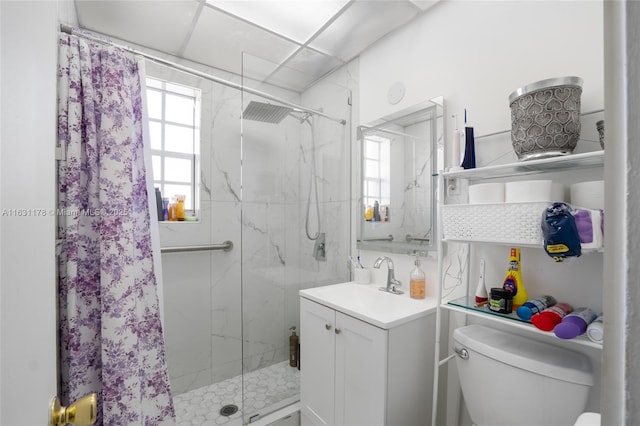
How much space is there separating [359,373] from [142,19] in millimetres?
2284

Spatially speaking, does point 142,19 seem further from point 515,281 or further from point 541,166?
point 515,281

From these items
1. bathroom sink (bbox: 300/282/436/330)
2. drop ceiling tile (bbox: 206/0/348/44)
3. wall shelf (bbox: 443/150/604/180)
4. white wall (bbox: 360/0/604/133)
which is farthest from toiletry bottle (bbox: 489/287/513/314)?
drop ceiling tile (bbox: 206/0/348/44)

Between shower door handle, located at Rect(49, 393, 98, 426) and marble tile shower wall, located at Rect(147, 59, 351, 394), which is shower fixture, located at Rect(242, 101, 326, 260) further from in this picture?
shower door handle, located at Rect(49, 393, 98, 426)

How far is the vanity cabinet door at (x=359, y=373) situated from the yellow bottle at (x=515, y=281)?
520 mm

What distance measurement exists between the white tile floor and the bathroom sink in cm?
68

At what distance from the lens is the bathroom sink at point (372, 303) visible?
1.28 metres

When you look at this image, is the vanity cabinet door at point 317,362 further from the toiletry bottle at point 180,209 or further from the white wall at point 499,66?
the toiletry bottle at point 180,209

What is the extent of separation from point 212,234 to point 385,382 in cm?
155

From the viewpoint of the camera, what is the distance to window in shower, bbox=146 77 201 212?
215 cm

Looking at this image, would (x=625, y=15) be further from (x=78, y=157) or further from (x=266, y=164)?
(x=266, y=164)

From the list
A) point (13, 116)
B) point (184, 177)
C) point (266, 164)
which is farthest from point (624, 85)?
point (184, 177)

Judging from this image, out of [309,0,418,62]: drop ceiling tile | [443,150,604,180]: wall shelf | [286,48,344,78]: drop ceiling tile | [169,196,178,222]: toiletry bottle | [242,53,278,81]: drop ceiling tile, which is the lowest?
[169,196,178,222]: toiletry bottle

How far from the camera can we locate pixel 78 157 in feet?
3.66

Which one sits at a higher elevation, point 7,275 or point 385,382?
point 7,275
